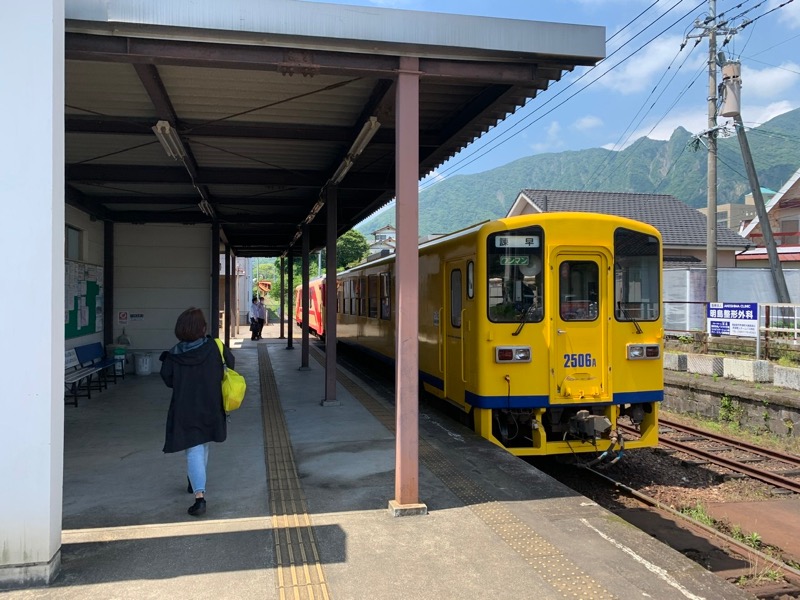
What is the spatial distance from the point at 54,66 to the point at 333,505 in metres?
3.38

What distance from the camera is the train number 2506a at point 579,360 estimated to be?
6.61 m

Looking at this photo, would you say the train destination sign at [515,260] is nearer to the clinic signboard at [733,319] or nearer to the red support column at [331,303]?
the red support column at [331,303]

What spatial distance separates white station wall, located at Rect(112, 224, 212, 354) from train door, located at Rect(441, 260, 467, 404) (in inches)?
270

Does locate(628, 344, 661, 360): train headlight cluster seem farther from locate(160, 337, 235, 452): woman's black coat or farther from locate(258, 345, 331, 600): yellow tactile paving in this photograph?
locate(160, 337, 235, 452): woman's black coat

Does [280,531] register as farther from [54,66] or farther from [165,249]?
[165,249]

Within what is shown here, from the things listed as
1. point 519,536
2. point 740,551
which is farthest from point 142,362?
point 740,551

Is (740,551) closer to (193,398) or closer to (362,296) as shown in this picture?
(193,398)

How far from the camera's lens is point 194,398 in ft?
14.8

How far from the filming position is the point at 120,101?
6184 millimetres

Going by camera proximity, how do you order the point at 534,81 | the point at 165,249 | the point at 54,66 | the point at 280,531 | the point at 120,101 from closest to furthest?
the point at 54,66, the point at 280,531, the point at 534,81, the point at 120,101, the point at 165,249

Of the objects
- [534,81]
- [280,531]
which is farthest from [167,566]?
[534,81]

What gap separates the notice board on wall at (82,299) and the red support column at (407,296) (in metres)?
7.01

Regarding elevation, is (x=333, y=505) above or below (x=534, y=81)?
below

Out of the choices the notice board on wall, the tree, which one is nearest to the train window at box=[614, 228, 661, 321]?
the notice board on wall
